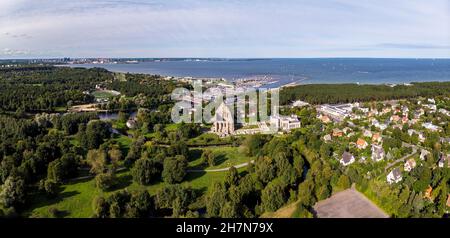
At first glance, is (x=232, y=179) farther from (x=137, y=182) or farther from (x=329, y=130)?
(x=329, y=130)

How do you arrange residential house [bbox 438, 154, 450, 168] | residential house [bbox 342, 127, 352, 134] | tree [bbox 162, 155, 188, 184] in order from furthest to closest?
residential house [bbox 342, 127, 352, 134] → residential house [bbox 438, 154, 450, 168] → tree [bbox 162, 155, 188, 184]

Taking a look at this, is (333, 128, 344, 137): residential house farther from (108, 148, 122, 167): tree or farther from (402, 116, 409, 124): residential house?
(108, 148, 122, 167): tree

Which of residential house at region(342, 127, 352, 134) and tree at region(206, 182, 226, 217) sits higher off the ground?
residential house at region(342, 127, 352, 134)

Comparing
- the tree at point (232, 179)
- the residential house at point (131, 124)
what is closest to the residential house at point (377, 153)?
the tree at point (232, 179)

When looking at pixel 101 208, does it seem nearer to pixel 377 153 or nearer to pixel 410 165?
pixel 410 165

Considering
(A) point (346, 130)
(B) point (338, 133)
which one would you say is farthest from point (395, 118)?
(B) point (338, 133)

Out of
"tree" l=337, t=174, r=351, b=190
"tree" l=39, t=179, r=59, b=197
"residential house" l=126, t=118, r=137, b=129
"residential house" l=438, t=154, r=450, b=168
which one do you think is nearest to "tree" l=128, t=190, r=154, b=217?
"tree" l=39, t=179, r=59, b=197
